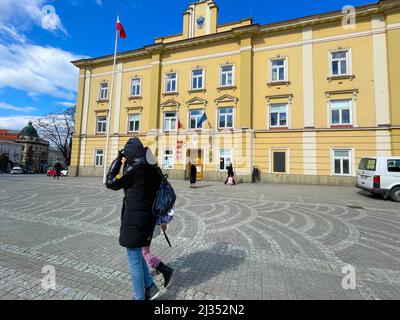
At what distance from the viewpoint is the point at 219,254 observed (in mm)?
4121

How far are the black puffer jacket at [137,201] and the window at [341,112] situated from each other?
61.0 feet

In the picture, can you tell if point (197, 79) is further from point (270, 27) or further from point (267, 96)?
point (270, 27)

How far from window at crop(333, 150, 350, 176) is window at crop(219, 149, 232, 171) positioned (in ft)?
27.0

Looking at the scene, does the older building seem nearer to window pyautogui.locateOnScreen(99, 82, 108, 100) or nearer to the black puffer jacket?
window pyautogui.locateOnScreen(99, 82, 108, 100)

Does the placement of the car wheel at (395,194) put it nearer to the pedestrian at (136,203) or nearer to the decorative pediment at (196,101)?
the pedestrian at (136,203)

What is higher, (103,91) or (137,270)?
(103,91)

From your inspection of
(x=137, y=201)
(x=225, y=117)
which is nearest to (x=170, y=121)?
(x=225, y=117)

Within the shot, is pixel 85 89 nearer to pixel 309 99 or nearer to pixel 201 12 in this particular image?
pixel 201 12

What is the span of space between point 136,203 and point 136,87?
24.4 meters

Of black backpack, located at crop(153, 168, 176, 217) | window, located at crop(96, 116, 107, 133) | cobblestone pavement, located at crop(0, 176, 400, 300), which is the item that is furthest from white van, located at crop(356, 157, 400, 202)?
window, located at crop(96, 116, 107, 133)

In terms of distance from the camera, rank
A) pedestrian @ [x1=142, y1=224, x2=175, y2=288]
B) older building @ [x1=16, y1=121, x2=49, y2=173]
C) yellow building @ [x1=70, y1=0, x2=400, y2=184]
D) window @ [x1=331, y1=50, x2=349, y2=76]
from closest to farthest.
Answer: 1. pedestrian @ [x1=142, y1=224, x2=175, y2=288]
2. yellow building @ [x1=70, y1=0, x2=400, y2=184]
3. window @ [x1=331, y1=50, x2=349, y2=76]
4. older building @ [x1=16, y1=121, x2=49, y2=173]

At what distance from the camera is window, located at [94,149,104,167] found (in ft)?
82.5

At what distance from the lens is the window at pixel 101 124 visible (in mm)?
25422

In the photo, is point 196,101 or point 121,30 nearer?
point 121,30
